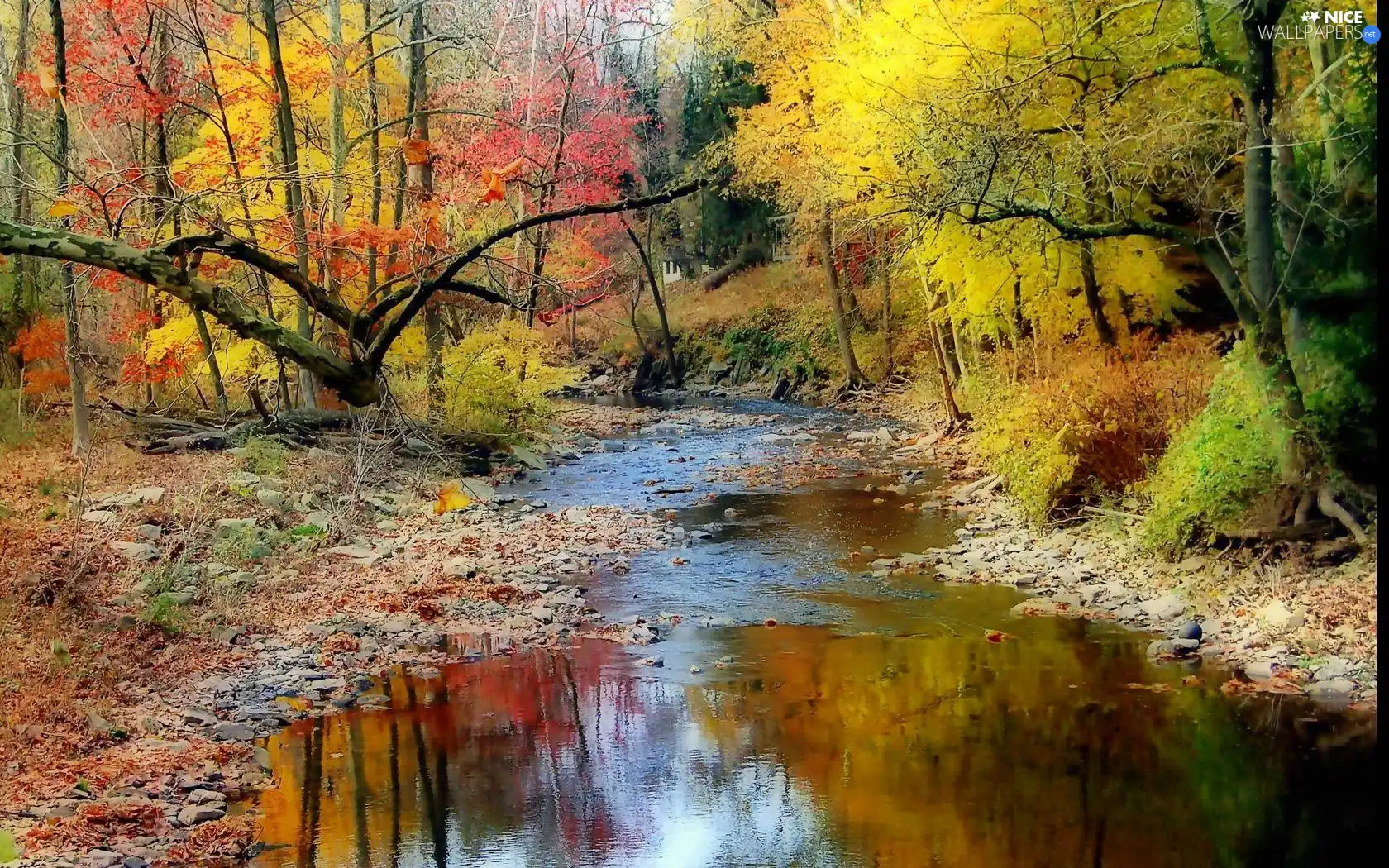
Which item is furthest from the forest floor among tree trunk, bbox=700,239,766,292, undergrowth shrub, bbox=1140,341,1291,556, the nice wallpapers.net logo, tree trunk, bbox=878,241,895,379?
tree trunk, bbox=700,239,766,292

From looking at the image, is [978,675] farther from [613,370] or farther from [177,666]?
[613,370]

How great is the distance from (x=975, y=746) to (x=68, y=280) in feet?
45.7

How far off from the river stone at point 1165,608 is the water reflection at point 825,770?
0.90 m

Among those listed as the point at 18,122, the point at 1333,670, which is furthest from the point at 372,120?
the point at 1333,670

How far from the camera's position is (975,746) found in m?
7.57

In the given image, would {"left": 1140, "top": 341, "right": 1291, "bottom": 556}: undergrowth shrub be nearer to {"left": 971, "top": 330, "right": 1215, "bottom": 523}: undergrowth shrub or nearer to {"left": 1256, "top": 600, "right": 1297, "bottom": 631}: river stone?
{"left": 1256, "top": 600, "right": 1297, "bottom": 631}: river stone

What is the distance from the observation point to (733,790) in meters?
7.07

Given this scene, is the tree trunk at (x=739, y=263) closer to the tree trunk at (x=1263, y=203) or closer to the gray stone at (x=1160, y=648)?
the tree trunk at (x=1263, y=203)

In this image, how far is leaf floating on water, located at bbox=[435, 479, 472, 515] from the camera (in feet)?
52.5

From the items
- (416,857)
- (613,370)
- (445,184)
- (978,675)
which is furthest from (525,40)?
(416,857)

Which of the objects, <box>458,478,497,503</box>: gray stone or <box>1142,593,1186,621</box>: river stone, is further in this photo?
<box>458,478,497,503</box>: gray stone

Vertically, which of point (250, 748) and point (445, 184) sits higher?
point (445, 184)

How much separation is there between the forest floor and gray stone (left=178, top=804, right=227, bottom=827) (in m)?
0.02

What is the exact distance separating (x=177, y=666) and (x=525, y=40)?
19.1m
